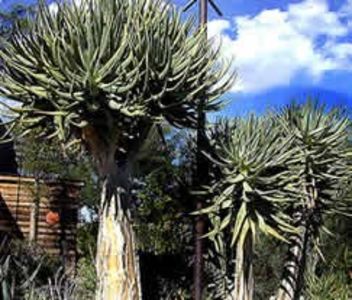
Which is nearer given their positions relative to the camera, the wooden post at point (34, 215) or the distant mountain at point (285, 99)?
the distant mountain at point (285, 99)

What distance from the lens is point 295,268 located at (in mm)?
11484

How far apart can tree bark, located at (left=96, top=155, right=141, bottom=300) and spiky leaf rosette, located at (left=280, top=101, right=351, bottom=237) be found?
3.08 meters

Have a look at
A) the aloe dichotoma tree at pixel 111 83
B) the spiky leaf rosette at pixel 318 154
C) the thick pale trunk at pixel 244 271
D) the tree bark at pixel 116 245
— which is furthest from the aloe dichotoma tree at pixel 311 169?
the tree bark at pixel 116 245

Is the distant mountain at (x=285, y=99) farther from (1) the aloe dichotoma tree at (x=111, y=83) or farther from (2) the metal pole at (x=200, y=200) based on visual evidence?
(1) the aloe dichotoma tree at (x=111, y=83)

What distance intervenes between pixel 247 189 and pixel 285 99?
2.82 m

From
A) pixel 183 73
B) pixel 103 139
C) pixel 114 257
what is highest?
pixel 183 73

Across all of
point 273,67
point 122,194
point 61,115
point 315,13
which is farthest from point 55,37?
point 273,67

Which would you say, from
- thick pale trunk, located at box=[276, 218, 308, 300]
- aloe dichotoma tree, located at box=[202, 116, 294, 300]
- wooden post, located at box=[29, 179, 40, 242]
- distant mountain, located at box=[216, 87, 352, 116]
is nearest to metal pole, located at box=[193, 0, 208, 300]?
aloe dichotoma tree, located at box=[202, 116, 294, 300]

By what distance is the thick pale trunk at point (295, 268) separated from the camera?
37.4 feet

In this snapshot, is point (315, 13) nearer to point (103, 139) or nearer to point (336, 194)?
point (336, 194)

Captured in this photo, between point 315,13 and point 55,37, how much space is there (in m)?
6.19

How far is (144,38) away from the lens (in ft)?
28.7

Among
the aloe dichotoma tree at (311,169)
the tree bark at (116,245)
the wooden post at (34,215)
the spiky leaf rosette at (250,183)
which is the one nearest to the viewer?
the tree bark at (116,245)

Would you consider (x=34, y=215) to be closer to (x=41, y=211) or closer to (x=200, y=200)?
(x=41, y=211)
